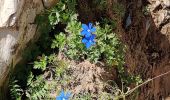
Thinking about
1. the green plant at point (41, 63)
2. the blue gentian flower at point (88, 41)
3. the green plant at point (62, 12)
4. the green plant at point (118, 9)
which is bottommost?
the green plant at point (41, 63)

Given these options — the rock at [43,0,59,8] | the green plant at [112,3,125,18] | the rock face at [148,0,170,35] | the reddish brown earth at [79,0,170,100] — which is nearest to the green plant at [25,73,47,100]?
the rock at [43,0,59,8]

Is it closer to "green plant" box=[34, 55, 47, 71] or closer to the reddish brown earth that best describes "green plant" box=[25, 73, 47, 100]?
"green plant" box=[34, 55, 47, 71]

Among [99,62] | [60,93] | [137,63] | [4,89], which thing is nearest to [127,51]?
[137,63]

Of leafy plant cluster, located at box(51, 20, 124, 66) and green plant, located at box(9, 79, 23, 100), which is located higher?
leafy plant cluster, located at box(51, 20, 124, 66)

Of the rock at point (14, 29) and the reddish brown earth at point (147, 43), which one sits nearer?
the rock at point (14, 29)

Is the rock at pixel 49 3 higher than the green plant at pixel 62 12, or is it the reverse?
the rock at pixel 49 3

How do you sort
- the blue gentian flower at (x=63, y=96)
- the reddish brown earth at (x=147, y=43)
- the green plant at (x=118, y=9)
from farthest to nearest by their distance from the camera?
the reddish brown earth at (x=147, y=43) < the green plant at (x=118, y=9) < the blue gentian flower at (x=63, y=96)

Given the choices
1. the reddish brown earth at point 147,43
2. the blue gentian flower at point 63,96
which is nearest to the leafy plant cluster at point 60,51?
the blue gentian flower at point 63,96

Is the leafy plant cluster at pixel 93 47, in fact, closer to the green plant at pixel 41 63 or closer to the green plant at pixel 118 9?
the green plant at pixel 41 63

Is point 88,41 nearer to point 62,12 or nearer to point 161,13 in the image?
point 62,12
